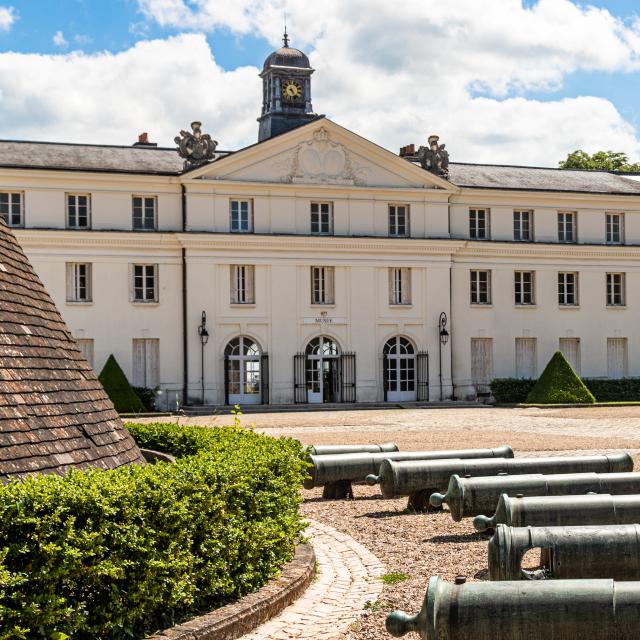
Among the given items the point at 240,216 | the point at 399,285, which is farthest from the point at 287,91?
the point at 399,285

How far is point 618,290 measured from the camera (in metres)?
42.1

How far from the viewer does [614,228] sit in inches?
1667

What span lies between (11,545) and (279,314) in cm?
3192

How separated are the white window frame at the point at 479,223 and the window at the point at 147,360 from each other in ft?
43.8

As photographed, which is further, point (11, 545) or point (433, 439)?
point (433, 439)

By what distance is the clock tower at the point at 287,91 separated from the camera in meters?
43.2

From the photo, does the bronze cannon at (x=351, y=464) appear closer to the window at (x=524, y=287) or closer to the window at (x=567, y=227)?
the window at (x=524, y=287)

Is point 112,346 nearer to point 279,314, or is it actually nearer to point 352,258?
point 279,314

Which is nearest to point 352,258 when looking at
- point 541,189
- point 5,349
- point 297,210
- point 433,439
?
point 297,210

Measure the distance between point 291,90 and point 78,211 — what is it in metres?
12.0

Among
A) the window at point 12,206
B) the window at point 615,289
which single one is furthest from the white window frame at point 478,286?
the window at point 12,206

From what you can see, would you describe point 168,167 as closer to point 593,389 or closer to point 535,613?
point 593,389

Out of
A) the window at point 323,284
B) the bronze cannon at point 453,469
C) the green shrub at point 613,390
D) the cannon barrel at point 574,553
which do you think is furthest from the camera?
the green shrub at point 613,390

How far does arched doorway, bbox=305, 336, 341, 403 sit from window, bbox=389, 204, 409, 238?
498cm
